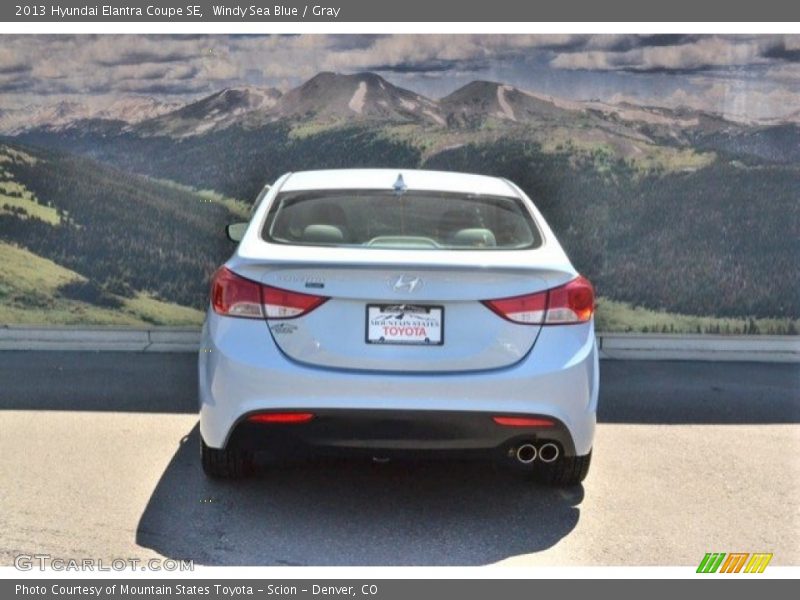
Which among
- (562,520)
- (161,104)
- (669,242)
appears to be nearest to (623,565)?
(562,520)

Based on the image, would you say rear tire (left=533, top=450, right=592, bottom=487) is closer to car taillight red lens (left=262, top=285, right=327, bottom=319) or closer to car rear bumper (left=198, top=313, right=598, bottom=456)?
car rear bumper (left=198, top=313, right=598, bottom=456)

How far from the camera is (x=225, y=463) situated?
19.6ft

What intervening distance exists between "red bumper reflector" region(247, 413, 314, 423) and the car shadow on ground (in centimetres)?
54

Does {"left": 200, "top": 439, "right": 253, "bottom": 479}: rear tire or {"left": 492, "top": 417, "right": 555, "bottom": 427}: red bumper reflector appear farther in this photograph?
{"left": 200, "top": 439, "right": 253, "bottom": 479}: rear tire

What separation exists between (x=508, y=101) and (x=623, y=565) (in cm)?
527

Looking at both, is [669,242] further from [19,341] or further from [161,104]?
[19,341]

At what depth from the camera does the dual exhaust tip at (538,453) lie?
5.58m

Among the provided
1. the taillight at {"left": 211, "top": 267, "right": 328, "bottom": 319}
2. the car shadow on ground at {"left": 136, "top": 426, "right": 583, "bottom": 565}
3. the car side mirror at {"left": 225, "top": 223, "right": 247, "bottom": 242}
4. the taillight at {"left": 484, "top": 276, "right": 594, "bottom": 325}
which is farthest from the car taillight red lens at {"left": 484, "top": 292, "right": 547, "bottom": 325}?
the car side mirror at {"left": 225, "top": 223, "right": 247, "bottom": 242}

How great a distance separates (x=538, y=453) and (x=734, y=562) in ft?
3.17

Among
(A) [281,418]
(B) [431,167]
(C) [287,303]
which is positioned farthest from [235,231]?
(B) [431,167]

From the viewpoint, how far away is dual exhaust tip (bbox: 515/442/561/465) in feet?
18.3

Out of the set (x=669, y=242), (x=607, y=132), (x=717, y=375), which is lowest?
(x=717, y=375)

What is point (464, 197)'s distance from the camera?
21.1 feet

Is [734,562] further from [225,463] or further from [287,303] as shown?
[225,463]
